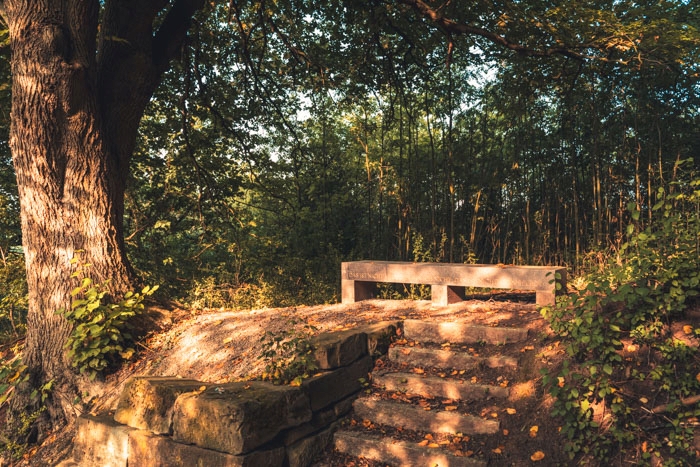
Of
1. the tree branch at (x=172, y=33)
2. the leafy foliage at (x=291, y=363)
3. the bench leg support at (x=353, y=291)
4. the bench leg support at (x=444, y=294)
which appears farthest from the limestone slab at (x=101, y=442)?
the tree branch at (x=172, y=33)

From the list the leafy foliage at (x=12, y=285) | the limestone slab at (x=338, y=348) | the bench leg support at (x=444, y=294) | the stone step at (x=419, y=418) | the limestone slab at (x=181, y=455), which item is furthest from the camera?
the leafy foliage at (x=12, y=285)

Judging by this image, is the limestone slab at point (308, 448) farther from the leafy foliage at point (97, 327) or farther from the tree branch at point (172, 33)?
the tree branch at point (172, 33)

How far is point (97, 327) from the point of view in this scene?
4.75 m

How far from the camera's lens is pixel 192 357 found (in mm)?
4766

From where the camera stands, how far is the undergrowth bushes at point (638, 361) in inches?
117

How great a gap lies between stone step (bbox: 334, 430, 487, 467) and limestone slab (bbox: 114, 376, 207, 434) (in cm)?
101

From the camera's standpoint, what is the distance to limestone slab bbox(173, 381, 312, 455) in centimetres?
308

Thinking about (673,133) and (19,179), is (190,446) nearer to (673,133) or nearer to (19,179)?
(19,179)

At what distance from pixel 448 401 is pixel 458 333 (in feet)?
2.29

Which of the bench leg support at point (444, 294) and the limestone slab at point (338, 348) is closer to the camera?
the limestone slab at point (338, 348)

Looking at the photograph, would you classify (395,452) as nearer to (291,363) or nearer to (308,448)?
(308,448)

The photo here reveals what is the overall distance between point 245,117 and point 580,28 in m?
4.94

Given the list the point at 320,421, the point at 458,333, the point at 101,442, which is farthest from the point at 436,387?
A: the point at 101,442

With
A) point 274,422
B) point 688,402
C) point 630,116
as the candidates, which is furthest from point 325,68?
point 688,402
